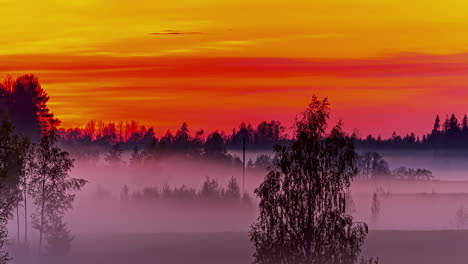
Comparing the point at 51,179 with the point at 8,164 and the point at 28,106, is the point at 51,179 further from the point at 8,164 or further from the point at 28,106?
the point at 28,106

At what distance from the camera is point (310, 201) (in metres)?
77.5

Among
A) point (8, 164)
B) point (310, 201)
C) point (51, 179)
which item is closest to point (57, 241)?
point (51, 179)

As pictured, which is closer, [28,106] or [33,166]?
[33,166]

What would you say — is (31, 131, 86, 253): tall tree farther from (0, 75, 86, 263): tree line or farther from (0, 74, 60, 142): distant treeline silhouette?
(0, 74, 60, 142): distant treeline silhouette

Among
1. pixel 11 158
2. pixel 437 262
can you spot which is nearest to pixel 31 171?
pixel 11 158

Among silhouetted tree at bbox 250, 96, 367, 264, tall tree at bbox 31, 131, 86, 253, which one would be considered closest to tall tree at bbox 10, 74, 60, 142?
tall tree at bbox 31, 131, 86, 253

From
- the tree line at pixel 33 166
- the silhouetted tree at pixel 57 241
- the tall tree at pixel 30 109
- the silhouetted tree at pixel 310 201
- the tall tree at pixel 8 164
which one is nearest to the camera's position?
the silhouetted tree at pixel 310 201

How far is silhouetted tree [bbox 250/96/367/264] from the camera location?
76000mm

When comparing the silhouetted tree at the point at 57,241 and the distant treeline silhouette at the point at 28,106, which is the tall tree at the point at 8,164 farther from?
the distant treeline silhouette at the point at 28,106

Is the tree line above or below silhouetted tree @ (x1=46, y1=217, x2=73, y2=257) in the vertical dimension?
above

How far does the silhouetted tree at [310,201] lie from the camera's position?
76000 mm

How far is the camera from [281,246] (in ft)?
250

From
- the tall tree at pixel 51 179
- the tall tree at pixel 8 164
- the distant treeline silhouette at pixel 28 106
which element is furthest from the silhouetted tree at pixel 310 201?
the distant treeline silhouette at pixel 28 106

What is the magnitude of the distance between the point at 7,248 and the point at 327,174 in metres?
65.0
